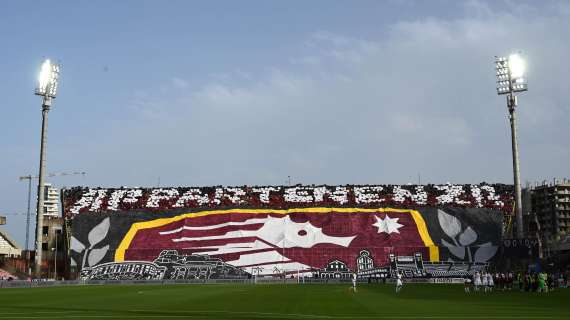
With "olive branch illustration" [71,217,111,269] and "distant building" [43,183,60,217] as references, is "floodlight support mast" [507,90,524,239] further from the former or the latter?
"distant building" [43,183,60,217]

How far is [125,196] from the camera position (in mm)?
101500

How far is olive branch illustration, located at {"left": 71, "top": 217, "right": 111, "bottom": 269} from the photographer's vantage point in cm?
8894

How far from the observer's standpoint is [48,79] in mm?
87438

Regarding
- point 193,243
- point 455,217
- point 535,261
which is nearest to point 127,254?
point 193,243

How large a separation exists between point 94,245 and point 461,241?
5425 cm

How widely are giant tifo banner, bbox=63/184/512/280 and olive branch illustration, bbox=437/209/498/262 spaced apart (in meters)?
0.14

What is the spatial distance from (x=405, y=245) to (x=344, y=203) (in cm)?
1306

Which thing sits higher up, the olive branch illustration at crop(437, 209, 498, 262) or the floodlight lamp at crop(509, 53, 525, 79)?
the floodlight lamp at crop(509, 53, 525, 79)

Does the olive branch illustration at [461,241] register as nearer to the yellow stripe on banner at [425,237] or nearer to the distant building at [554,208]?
the yellow stripe on banner at [425,237]

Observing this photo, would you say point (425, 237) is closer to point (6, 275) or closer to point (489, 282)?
point (489, 282)

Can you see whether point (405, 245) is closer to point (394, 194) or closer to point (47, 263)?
point (394, 194)

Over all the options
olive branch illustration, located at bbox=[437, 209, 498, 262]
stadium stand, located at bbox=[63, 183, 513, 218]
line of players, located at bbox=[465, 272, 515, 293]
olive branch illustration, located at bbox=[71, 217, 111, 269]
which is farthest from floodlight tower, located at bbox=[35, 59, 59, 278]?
line of players, located at bbox=[465, 272, 515, 293]

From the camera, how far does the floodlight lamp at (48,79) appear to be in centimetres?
8631

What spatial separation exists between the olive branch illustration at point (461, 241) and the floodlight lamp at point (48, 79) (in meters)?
60.1
